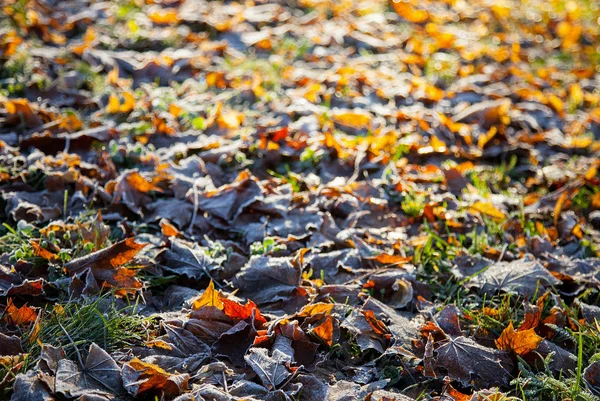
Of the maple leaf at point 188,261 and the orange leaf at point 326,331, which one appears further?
the maple leaf at point 188,261

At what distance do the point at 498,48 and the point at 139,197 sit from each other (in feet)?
13.0

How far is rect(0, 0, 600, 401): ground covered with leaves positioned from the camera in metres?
2.00

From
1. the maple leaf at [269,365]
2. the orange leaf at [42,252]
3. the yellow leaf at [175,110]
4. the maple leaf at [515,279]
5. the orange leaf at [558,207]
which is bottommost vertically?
the orange leaf at [558,207]

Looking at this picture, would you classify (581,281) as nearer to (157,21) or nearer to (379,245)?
(379,245)

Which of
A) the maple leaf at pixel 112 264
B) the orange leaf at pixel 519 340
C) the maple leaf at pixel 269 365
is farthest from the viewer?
the maple leaf at pixel 112 264

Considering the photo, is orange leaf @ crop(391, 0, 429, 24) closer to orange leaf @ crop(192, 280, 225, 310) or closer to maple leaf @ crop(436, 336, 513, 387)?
maple leaf @ crop(436, 336, 513, 387)

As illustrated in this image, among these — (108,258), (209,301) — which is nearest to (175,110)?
(108,258)

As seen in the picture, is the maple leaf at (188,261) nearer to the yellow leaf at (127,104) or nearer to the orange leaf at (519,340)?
the orange leaf at (519,340)

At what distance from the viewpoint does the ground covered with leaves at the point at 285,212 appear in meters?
2.00

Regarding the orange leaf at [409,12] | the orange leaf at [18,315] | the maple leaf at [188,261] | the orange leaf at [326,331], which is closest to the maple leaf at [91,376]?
the orange leaf at [18,315]

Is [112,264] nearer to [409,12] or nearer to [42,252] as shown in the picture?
[42,252]

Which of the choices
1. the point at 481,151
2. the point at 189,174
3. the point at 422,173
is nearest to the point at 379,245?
the point at 422,173

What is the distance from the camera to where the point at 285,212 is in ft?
9.33

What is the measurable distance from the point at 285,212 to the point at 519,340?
122 centimetres
